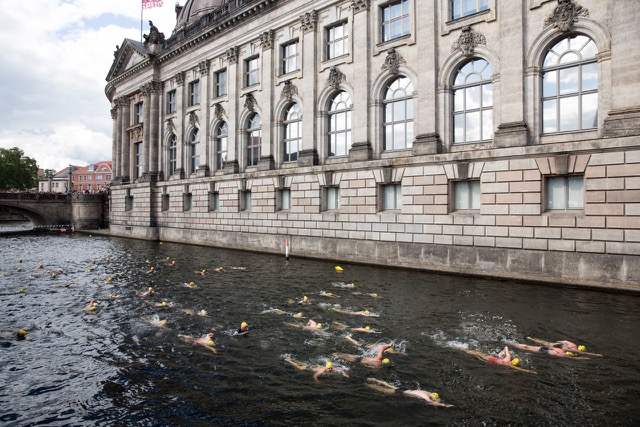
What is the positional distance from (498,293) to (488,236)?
4.16m

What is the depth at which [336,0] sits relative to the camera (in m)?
25.4

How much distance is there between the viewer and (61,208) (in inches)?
2349

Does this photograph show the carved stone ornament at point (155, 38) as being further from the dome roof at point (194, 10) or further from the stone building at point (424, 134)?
the dome roof at point (194, 10)

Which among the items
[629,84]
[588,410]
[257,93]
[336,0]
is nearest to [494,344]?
[588,410]

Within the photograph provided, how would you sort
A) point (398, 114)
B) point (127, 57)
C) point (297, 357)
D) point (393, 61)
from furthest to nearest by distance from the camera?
point (127, 57), point (398, 114), point (393, 61), point (297, 357)

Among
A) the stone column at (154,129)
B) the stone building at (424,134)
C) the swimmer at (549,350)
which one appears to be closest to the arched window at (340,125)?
the stone building at (424,134)

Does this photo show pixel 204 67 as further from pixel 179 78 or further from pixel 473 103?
pixel 473 103

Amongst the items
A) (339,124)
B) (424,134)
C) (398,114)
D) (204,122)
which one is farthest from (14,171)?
(424,134)

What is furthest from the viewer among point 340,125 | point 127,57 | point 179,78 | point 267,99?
point 127,57

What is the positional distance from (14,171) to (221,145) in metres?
91.9

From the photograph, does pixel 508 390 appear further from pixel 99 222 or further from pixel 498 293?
pixel 99 222

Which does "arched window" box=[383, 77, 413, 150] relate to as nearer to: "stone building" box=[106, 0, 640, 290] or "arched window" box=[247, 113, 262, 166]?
"stone building" box=[106, 0, 640, 290]

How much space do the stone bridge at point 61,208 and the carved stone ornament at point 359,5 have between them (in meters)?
42.6

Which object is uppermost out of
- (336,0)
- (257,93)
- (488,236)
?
(336,0)
